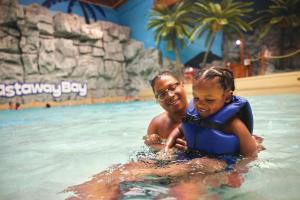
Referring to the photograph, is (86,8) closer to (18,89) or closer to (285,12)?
(18,89)

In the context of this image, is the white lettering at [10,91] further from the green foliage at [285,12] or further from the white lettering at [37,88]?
the green foliage at [285,12]

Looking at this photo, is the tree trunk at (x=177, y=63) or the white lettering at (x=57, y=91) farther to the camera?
the tree trunk at (x=177, y=63)

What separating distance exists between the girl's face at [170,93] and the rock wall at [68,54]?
586 inches

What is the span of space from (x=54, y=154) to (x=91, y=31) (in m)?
16.2

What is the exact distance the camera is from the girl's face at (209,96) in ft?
6.53

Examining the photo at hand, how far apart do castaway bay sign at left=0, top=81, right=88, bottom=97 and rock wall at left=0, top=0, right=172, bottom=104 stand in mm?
164

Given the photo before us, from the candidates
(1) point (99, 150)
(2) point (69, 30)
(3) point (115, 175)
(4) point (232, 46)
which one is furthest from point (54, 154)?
(4) point (232, 46)

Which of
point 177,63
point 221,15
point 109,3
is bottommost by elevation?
point 177,63

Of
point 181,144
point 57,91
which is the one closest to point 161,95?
point 181,144

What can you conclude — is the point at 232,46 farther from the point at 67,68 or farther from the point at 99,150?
the point at 99,150

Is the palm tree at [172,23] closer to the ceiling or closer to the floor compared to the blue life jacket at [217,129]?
closer to the ceiling

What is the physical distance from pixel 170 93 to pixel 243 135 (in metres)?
0.96

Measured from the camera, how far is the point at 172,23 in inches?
726

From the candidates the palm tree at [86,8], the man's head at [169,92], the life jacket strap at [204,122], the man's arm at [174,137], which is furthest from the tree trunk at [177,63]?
the life jacket strap at [204,122]
